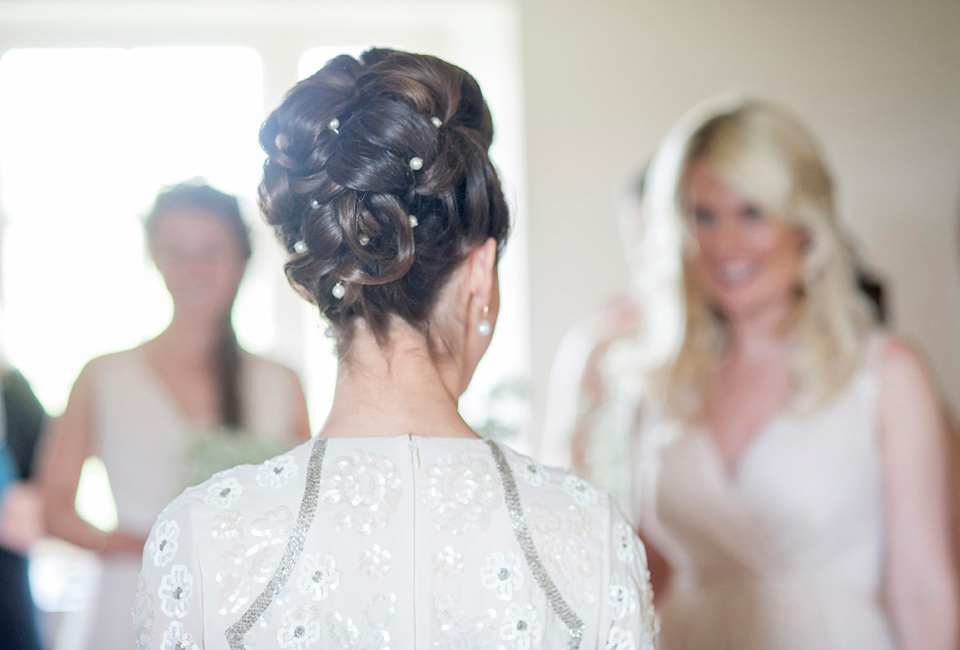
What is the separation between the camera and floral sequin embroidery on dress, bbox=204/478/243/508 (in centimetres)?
98

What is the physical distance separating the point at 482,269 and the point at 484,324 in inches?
2.9

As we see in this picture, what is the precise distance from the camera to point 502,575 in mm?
1012

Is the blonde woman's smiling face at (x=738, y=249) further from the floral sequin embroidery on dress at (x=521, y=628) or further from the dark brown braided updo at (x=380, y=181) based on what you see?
the floral sequin embroidery on dress at (x=521, y=628)

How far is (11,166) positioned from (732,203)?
3194mm

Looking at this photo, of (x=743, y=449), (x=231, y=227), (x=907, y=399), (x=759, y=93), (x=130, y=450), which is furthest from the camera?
(x=759, y=93)

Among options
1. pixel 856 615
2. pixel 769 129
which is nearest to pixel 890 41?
pixel 769 129

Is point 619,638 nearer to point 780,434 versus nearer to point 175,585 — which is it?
point 175,585

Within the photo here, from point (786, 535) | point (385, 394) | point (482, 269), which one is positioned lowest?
point (786, 535)

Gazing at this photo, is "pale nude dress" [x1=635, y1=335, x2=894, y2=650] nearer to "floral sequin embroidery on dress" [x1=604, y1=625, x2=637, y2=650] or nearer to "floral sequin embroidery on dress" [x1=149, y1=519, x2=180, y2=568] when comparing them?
"floral sequin embroidery on dress" [x1=604, y1=625, x2=637, y2=650]

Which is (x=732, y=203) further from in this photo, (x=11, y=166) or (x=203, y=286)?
(x=11, y=166)

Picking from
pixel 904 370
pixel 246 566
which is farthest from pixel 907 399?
pixel 246 566

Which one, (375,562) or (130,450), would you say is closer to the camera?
(375,562)

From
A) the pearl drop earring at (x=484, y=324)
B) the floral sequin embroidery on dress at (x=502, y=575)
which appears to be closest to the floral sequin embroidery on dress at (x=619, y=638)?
the floral sequin embroidery on dress at (x=502, y=575)

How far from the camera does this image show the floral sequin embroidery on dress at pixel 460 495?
3.34 ft
